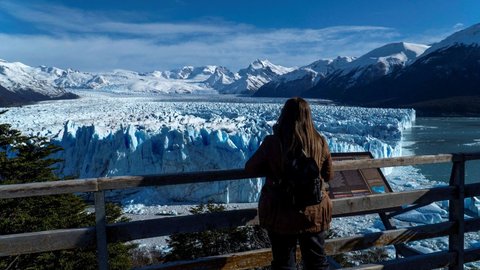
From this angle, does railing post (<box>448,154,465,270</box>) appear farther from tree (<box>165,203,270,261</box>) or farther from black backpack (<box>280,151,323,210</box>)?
tree (<box>165,203,270,261</box>)

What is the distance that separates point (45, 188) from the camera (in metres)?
2.46

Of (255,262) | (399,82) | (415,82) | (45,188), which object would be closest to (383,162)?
(255,262)

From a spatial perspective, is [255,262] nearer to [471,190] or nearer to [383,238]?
[383,238]

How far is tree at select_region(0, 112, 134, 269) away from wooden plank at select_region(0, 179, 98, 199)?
10.4 feet

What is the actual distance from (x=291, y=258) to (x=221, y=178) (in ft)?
2.04

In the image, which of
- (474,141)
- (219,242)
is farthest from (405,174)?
(219,242)

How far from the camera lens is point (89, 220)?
8211mm

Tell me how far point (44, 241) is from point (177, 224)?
2.41 ft

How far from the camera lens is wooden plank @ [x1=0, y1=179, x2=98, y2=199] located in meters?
2.41

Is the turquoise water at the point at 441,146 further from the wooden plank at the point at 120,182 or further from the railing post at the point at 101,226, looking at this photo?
the railing post at the point at 101,226

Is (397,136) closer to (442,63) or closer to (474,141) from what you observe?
(474,141)

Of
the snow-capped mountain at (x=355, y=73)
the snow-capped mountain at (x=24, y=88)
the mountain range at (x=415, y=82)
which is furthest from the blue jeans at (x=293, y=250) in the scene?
the snow-capped mountain at (x=24, y=88)

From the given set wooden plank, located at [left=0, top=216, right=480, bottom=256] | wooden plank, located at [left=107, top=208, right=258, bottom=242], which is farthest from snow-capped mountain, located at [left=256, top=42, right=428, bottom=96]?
wooden plank, located at [left=0, top=216, right=480, bottom=256]

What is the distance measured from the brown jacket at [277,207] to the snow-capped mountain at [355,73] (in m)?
118
